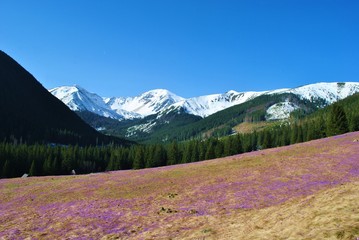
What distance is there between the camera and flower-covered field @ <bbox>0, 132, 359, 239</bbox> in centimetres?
1916

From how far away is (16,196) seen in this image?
4362cm

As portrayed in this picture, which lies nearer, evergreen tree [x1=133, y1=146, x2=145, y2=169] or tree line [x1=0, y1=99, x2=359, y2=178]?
tree line [x1=0, y1=99, x2=359, y2=178]

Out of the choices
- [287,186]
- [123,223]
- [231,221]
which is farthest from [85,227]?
[287,186]

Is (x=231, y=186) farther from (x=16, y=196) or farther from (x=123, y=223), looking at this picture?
(x=16, y=196)

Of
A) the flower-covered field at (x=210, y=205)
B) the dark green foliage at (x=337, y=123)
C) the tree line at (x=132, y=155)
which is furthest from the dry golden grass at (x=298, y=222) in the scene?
the tree line at (x=132, y=155)

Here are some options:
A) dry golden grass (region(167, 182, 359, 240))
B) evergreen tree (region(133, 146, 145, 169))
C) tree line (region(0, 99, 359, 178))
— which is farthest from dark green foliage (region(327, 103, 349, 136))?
dry golden grass (region(167, 182, 359, 240))

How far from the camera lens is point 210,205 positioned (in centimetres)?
2945

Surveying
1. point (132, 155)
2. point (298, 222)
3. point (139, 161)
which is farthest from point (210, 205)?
point (132, 155)

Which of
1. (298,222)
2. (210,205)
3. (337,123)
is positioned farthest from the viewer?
(337,123)

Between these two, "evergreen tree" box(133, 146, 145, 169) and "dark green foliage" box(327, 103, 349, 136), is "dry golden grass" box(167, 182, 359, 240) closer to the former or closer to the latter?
"dark green foliage" box(327, 103, 349, 136)

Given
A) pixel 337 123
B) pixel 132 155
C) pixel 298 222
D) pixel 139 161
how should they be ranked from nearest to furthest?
pixel 298 222
pixel 337 123
pixel 139 161
pixel 132 155

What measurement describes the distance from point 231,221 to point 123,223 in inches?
350

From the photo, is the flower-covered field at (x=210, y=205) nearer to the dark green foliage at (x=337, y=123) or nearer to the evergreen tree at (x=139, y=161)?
the dark green foliage at (x=337, y=123)

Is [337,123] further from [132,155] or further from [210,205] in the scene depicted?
[210,205]
